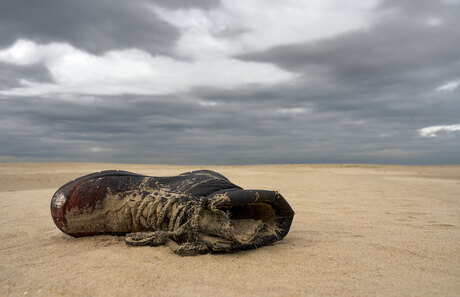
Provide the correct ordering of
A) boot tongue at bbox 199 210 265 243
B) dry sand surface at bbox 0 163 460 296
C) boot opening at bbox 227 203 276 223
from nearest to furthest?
dry sand surface at bbox 0 163 460 296 → boot tongue at bbox 199 210 265 243 → boot opening at bbox 227 203 276 223

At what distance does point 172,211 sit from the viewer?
8.93ft

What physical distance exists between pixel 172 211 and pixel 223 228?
1.69 ft

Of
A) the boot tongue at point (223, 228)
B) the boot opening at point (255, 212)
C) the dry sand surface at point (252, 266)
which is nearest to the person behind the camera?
the dry sand surface at point (252, 266)

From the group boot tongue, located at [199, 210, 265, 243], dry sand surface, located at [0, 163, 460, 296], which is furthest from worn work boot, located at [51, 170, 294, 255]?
dry sand surface, located at [0, 163, 460, 296]

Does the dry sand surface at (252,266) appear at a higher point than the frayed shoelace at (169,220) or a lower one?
lower

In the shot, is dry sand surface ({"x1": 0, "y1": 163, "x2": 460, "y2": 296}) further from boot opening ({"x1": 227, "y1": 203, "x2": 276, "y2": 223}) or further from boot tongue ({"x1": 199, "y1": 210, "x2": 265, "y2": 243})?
boot opening ({"x1": 227, "y1": 203, "x2": 276, "y2": 223})

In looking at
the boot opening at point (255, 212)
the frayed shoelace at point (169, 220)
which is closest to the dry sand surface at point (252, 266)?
the frayed shoelace at point (169, 220)

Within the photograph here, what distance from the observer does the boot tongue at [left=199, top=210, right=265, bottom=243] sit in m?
2.49

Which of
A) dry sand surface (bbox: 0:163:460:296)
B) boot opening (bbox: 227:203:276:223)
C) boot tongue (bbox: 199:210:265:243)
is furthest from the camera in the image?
boot opening (bbox: 227:203:276:223)

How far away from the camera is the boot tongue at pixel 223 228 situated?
249cm

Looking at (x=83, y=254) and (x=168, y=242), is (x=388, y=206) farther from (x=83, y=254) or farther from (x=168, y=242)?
(x=83, y=254)

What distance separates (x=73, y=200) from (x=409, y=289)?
2801 millimetres

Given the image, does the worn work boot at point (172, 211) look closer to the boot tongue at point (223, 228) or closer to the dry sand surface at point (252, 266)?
the boot tongue at point (223, 228)

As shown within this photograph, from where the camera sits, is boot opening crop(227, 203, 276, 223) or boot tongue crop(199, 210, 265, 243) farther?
boot opening crop(227, 203, 276, 223)
